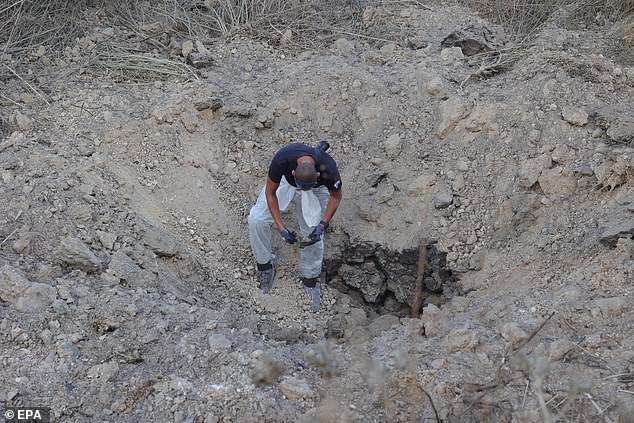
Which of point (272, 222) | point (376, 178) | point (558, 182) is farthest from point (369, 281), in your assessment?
point (558, 182)

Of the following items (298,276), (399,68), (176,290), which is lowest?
(298,276)

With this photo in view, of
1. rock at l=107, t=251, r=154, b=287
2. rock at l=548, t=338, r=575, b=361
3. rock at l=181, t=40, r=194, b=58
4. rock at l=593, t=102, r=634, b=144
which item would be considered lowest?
rock at l=107, t=251, r=154, b=287

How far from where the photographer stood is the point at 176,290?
4.68 m

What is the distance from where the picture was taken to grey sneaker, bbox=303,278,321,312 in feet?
17.6

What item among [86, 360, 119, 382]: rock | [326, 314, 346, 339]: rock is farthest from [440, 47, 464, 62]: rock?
[86, 360, 119, 382]: rock

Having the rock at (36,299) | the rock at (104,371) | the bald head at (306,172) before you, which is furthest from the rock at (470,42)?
the rock at (104,371)

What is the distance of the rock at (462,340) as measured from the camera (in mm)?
3734

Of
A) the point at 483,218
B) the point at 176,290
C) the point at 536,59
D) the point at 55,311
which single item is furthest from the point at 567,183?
the point at 55,311

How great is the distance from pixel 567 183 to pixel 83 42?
4.18 meters

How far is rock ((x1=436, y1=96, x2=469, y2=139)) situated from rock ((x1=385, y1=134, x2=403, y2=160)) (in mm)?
310

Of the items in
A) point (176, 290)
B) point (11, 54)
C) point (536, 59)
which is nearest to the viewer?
point (176, 290)

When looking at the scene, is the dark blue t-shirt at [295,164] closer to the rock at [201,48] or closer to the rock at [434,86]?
the rock at [434,86]

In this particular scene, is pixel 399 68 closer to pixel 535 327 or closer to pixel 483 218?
pixel 483 218
